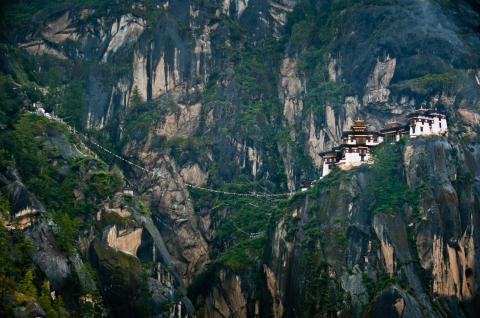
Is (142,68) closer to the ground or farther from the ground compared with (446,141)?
farther from the ground

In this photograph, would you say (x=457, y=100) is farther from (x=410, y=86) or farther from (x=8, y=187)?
(x=8, y=187)

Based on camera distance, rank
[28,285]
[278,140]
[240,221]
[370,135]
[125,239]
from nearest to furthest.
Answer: [28,285] → [125,239] → [370,135] → [240,221] → [278,140]

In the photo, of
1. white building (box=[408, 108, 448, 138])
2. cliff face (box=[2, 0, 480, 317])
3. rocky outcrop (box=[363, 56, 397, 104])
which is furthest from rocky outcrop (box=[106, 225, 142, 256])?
rocky outcrop (box=[363, 56, 397, 104])

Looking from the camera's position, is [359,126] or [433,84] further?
[433,84]

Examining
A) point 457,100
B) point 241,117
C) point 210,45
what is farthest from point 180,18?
point 457,100

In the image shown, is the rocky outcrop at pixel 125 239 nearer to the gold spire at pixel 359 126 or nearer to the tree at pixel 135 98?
the gold spire at pixel 359 126

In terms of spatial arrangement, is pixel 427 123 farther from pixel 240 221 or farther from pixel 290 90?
pixel 290 90

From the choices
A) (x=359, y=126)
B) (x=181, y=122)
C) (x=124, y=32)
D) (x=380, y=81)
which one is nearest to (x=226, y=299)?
(x=359, y=126)
